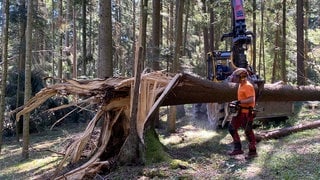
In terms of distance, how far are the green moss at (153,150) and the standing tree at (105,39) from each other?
303cm

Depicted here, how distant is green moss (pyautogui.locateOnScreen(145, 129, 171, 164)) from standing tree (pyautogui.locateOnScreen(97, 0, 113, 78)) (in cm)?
303

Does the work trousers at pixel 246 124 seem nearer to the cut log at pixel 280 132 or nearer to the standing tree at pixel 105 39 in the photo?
the cut log at pixel 280 132

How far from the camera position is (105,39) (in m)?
10.2

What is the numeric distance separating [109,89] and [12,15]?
12143 millimetres

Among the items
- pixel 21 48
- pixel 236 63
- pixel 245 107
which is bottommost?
Answer: pixel 245 107

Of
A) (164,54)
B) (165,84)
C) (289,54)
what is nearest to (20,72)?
(164,54)

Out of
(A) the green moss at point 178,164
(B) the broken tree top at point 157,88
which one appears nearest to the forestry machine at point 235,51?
(B) the broken tree top at point 157,88

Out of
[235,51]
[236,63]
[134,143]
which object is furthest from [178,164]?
[235,51]

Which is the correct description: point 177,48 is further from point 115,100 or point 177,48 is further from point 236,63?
point 115,100

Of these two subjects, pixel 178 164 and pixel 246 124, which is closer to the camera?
pixel 178 164

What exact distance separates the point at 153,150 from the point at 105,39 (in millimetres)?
4169

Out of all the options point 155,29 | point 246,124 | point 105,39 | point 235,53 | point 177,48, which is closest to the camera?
point 246,124

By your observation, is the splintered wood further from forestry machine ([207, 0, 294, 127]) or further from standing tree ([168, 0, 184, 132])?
standing tree ([168, 0, 184, 132])

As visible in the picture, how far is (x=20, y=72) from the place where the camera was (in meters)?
19.6
